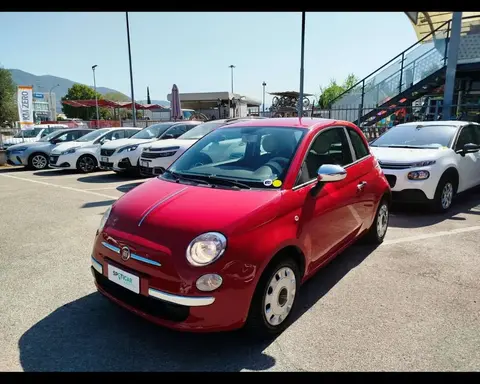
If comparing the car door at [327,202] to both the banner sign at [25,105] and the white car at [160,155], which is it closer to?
the white car at [160,155]

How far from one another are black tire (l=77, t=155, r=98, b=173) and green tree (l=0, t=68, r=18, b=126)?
2990cm

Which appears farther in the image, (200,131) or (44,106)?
(44,106)

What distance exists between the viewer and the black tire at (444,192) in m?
6.17


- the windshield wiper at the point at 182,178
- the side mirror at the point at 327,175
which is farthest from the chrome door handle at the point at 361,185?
the windshield wiper at the point at 182,178

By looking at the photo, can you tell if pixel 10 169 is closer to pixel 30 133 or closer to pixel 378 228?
pixel 30 133

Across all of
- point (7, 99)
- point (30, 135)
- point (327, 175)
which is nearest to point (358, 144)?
point (327, 175)

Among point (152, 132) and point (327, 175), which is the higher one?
point (152, 132)

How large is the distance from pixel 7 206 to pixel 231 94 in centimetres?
2895

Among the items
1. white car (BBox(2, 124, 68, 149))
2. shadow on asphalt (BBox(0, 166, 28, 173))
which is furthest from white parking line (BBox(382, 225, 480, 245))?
white car (BBox(2, 124, 68, 149))

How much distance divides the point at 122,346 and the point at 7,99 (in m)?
40.9

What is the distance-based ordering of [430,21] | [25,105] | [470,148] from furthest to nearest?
[25,105]
[430,21]
[470,148]

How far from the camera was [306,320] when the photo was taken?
314cm

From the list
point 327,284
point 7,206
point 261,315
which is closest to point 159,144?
point 7,206

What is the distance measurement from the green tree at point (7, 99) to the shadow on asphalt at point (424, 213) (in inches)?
1551
